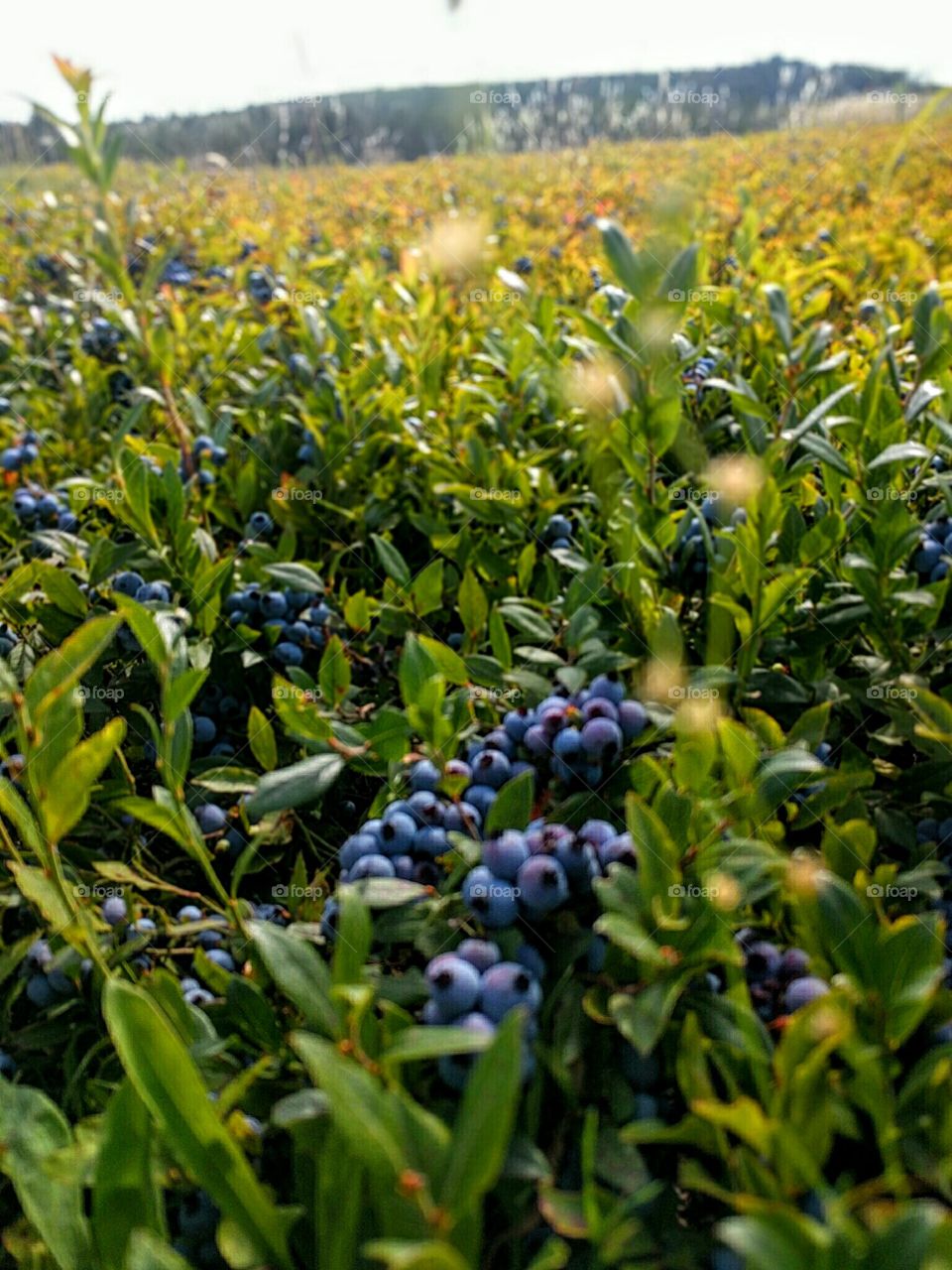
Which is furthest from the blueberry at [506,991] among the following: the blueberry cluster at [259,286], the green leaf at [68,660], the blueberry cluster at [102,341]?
the blueberry cluster at [259,286]

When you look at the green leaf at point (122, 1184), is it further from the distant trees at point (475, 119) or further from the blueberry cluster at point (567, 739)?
the distant trees at point (475, 119)

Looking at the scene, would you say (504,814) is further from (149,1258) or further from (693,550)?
(693,550)

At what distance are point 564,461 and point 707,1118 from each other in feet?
4.89

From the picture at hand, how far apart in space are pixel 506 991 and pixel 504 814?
221 millimetres

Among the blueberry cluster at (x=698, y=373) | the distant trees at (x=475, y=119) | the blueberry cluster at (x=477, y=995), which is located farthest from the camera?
the distant trees at (x=475, y=119)

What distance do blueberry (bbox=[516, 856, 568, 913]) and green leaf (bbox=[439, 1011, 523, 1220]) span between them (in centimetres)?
24

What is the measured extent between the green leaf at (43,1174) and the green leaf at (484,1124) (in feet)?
1.26

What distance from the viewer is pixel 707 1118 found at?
748 millimetres

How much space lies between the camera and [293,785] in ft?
3.75

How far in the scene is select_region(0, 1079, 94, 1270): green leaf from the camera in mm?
811

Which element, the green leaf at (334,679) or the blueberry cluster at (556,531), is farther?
the blueberry cluster at (556,531)

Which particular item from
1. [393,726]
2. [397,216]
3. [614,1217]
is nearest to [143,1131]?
[614,1217]

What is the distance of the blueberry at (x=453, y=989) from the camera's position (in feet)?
2.66

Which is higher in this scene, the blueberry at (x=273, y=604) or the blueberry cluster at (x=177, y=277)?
the blueberry cluster at (x=177, y=277)
